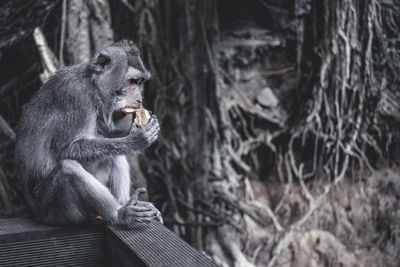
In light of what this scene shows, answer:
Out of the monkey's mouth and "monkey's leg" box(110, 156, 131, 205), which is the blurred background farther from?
the monkey's mouth

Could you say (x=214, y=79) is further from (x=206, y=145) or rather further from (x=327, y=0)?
(x=327, y=0)

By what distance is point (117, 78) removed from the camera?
3115 mm

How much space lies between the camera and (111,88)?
10.3 feet

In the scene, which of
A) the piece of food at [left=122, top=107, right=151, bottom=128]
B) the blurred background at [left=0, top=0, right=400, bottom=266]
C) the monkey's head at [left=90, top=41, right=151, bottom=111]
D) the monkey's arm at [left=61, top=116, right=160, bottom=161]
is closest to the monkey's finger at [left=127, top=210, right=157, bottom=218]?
the monkey's arm at [left=61, top=116, right=160, bottom=161]

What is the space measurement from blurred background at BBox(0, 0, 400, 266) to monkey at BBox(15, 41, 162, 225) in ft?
6.20

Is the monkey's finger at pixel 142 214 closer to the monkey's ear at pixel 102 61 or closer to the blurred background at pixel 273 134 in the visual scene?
the monkey's ear at pixel 102 61

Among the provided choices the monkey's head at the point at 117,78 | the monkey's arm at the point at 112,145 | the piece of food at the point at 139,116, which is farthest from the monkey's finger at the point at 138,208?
the monkey's head at the point at 117,78

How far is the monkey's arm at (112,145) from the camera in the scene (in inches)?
117

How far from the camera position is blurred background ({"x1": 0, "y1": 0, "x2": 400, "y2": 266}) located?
5.07 metres

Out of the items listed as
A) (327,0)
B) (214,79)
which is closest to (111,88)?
(214,79)

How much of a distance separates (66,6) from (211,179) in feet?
7.49

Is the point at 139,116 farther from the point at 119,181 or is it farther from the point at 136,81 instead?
the point at 119,181

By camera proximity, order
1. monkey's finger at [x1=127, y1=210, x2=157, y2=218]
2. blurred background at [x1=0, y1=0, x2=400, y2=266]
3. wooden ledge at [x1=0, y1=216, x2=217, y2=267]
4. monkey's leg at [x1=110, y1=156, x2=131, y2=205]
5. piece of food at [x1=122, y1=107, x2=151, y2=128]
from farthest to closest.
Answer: blurred background at [x1=0, y1=0, x2=400, y2=266], monkey's leg at [x1=110, y1=156, x2=131, y2=205], piece of food at [x1=122, y1=107, x2=151, y2=128], monkey's finger at [x1=127, y1=210, x2=157, y2=218], wooden ledge at [x1=0, y1=216, x2=217, y2=267]

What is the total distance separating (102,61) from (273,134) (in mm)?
3006
